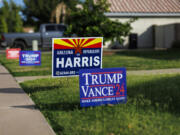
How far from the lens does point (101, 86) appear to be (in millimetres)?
6199

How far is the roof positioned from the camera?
30125 mm

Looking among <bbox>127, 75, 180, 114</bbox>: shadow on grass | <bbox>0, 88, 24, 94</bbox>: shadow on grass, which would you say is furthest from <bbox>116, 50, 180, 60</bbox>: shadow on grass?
<bbox>0, 88, 24, 94</bbox>: shadow on grass

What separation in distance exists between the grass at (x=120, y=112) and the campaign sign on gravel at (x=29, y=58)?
15.6 ft

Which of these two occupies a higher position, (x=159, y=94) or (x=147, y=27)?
(x=147, y=27)

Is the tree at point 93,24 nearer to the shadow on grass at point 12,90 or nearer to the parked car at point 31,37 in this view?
the parked car at point 31,37

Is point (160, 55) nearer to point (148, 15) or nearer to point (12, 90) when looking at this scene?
point (148, 15)

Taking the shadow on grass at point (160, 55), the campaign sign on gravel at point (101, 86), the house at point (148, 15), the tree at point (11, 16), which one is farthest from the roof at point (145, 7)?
the tree at point (11, 16)

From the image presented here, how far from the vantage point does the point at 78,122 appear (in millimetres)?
5453

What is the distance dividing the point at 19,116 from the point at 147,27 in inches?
1028

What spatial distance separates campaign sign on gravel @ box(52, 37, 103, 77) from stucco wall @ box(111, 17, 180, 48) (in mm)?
22950

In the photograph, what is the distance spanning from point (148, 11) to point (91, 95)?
83.4 feet

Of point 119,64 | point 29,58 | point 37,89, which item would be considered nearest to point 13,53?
point 29,58

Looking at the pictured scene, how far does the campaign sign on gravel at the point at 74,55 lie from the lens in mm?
7996

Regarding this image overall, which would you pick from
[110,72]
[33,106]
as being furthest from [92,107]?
[33,106]
